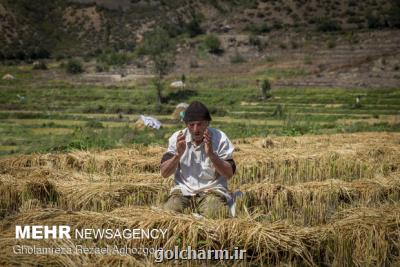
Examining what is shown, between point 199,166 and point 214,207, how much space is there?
515 mm

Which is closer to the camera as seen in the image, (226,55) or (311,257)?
(311,257)

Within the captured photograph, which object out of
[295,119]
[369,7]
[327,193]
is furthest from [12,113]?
[369,7]

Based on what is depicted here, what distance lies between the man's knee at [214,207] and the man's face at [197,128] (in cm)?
64

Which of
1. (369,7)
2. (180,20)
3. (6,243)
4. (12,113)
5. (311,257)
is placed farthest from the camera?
(180,20)

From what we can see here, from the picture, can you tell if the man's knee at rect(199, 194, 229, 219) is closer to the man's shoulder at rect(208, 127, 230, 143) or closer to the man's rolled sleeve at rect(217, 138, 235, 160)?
the man's rolled sleeve at rect(217, 138, 235, 160)

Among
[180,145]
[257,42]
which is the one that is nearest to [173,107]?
[257,42]

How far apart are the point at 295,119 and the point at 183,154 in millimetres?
24783

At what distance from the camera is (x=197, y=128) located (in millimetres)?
6277

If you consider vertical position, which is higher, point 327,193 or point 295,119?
point 327,193

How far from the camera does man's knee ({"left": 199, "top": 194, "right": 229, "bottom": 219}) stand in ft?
20.3

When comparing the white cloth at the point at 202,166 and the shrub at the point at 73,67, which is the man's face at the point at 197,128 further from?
the shrub at the point at 73,67

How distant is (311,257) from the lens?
208 inches

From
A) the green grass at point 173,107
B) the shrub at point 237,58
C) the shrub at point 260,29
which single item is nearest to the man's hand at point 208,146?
the green grass at point 173,107

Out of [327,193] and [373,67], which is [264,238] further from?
[373,67]
